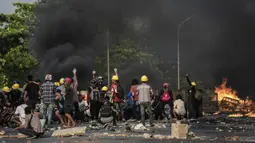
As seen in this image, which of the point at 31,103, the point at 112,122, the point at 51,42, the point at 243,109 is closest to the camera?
the point at 31,103

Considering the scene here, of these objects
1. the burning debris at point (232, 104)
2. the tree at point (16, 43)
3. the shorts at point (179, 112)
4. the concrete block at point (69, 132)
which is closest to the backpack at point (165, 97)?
the shorts at point (179, 112)

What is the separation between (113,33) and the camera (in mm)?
50750

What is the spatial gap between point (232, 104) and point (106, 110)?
17197 millimetres

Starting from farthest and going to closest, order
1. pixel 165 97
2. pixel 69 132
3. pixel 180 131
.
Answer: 1. pixel 165 97
2. pixel 69 132
3. pixel 180 131

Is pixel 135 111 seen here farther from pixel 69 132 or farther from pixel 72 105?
pixel 69 132

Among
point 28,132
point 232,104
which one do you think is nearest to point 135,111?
point 28,132

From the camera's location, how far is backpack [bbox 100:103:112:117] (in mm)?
20453

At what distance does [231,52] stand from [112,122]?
2255cm

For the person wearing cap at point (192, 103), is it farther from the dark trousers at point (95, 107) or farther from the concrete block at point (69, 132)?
the concrete block at point (69, 132)

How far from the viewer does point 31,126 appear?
1669cm

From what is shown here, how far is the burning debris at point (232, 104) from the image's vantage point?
112ft

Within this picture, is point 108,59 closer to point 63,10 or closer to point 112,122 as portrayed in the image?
point 63,10

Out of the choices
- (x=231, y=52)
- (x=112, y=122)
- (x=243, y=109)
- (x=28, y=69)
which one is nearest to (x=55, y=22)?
(x=28, y=69)

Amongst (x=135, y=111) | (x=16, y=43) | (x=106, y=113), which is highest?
(x=16, y=43)
